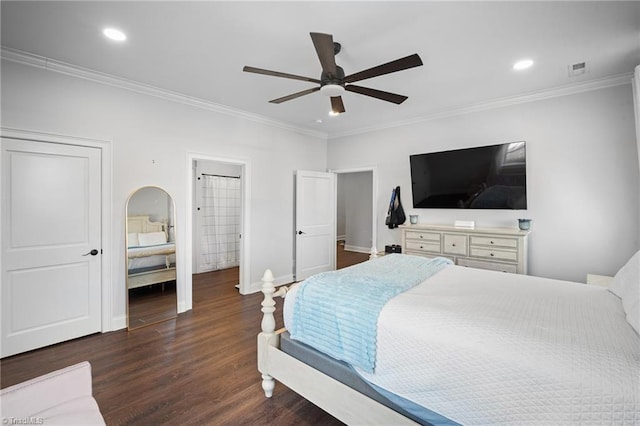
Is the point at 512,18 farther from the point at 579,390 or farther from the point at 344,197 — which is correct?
the point at 344,197

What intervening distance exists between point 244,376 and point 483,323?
6.14 feet

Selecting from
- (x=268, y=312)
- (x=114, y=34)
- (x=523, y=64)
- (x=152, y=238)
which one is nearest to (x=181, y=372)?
(x=268, y=312)

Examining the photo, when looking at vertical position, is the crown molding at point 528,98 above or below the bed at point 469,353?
above

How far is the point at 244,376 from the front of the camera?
2.37 m

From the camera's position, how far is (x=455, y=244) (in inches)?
147

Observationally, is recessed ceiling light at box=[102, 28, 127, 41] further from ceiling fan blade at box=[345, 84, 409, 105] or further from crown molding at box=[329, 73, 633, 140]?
crown molding at box=[329, 73, 633, 140]

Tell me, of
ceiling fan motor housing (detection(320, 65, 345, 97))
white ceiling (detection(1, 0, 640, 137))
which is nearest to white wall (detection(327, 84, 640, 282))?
white ceiling (detection(1, 0, 640, 137))

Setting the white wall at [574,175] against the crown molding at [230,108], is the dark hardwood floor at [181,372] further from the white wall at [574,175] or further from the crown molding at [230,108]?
the white wall at [574,175]

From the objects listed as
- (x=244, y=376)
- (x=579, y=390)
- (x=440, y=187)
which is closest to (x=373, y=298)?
(x=579, y=390)

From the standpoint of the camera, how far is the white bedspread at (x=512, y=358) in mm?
1076

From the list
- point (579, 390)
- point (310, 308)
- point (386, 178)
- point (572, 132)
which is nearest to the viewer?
point (579, 390)

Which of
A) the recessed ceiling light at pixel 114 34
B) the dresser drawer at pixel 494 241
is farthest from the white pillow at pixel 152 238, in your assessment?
the dresser drawer at pixel 494 241

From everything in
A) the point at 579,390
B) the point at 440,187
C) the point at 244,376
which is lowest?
the point at 244,376

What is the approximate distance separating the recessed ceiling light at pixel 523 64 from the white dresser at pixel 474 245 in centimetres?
174
